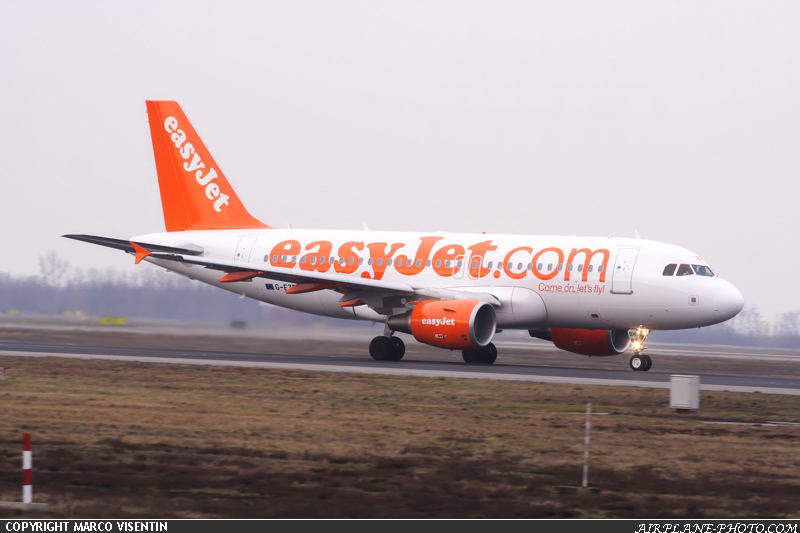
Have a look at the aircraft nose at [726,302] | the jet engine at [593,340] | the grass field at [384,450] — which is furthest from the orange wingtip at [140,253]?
the aircraft nose at [726,302]

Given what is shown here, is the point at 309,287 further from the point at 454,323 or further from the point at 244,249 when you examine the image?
the point at 454,323

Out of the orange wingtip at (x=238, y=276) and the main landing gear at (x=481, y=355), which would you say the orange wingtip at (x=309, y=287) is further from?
the main landing gear at (x=481, y=355)

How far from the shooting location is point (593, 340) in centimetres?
3178

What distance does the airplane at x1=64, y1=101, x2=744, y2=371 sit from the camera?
28.6 metres

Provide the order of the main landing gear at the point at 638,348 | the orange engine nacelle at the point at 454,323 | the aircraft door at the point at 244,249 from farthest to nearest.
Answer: the aircraft door at the point at 244,249 < the main landing gear at the point at 638,348 < the orange engine nacelle at the point at 454,323

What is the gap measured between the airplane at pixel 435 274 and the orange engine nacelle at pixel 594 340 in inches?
1.6

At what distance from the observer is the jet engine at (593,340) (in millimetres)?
31594

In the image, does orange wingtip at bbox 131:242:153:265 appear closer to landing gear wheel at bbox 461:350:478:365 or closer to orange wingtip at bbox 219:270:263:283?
orange wingtip at bbox 219:270:263:283

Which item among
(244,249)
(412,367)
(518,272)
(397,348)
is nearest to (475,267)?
(518,272)

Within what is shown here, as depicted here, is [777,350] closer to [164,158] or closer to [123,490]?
[164,158]

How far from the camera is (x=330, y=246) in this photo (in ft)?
111

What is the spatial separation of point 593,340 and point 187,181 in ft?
50.7

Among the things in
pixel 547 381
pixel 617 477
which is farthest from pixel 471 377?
pixel 617 477

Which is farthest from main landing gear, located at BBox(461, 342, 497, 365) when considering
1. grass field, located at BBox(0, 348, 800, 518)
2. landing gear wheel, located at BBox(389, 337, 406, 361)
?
grass field, located at BBox(0, 348, 800, 518)
